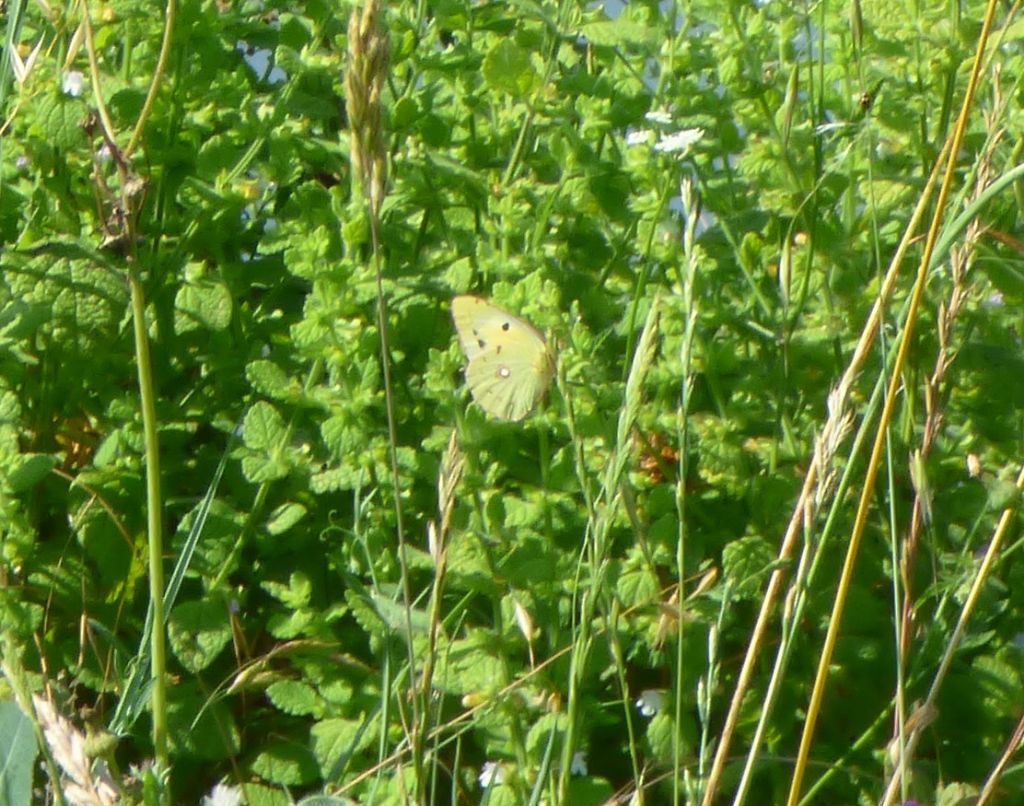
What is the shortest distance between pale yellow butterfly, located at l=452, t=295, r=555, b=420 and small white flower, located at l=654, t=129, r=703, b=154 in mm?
280

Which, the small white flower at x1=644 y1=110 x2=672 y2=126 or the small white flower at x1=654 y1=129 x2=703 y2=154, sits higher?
the small white flower at x1=644 y1=110 x2=672 y2=126

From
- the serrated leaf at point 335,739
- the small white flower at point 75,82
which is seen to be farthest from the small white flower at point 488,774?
the small white flower at point 75,82

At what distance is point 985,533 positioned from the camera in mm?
1854

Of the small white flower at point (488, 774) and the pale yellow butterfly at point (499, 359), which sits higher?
the pale yellow butterfly at point (499, 359)

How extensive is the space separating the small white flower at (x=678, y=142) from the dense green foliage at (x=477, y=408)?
13mm

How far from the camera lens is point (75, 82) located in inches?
79.0

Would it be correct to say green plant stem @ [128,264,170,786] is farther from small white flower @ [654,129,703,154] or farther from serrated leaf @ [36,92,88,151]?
small white flower @ [654,129,703,154]

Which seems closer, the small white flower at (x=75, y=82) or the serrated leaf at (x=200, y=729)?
the serrated leaf at (x=200, y=729)

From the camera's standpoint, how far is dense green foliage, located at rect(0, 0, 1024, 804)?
1728 mm

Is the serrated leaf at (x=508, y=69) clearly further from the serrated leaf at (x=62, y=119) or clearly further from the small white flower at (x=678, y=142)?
the serrated leaf at (x=62, y=119)

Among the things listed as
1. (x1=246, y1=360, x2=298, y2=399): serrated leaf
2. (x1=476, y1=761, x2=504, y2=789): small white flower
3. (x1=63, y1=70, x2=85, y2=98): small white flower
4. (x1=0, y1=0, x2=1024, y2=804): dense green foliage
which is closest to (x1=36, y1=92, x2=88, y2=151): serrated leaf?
(x1=0, y1=0, x2=1024, y2=804): dense green foliage

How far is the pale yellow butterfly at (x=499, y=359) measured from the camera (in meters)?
1.64

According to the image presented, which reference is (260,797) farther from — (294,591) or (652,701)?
(652,701)

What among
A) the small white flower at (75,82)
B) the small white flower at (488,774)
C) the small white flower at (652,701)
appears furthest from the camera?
the small white flower at (75,82)
